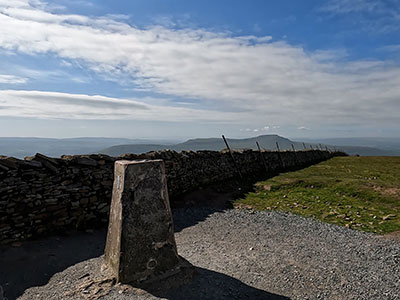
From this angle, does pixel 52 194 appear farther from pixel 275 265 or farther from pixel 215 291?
pixel 275 265

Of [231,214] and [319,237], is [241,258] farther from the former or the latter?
[231,214]

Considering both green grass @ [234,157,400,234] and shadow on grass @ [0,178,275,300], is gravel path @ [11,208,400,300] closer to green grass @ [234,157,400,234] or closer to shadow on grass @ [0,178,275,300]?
shadow on grass @ [0,178,275,300]

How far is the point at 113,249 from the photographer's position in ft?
21.9

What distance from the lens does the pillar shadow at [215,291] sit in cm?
607

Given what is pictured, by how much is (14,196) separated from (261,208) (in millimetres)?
11480

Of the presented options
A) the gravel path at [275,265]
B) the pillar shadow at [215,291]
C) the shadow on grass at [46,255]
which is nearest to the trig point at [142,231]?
the pillar shadow at [215,291]

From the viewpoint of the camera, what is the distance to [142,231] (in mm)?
6527

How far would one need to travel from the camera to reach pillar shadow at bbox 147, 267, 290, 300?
19.9ft

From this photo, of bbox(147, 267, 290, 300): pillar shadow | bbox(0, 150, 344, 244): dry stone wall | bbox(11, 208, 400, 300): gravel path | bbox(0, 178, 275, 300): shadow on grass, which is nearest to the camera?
bbox(147, 267, 290, 300): pillar shadow

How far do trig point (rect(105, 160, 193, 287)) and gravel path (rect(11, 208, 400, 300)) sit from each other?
1.35 feet

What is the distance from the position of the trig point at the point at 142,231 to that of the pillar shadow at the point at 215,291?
0.30m

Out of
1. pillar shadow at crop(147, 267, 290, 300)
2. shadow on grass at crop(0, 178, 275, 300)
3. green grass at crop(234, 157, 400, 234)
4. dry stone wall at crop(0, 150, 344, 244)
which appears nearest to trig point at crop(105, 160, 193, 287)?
pillar shadow at crop(147, 267, 290, 300)

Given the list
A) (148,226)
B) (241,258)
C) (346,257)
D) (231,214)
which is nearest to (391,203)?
(346,257)

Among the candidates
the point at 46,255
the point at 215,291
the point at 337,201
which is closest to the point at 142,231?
the point at 215,291
